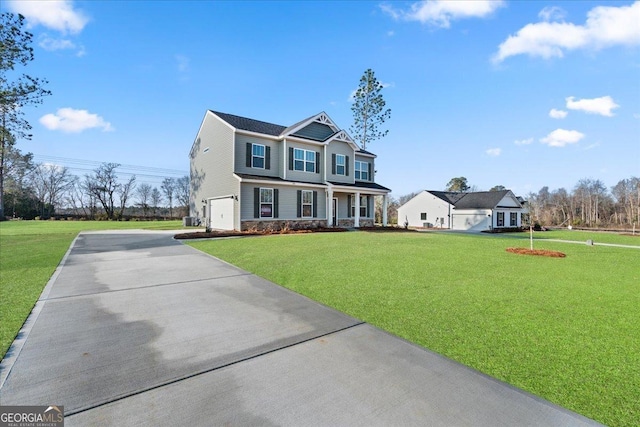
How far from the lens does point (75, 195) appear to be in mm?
46781

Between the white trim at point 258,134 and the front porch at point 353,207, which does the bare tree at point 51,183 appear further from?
the front porch at point 353,207

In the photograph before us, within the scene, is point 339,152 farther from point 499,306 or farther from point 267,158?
point 499,306

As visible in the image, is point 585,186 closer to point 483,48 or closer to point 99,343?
point 483,48

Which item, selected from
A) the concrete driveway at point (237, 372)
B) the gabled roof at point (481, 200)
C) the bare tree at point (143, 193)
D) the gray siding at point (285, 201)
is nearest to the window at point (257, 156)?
the gray siding at point (285, 201)

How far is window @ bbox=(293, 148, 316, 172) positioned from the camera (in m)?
18.2

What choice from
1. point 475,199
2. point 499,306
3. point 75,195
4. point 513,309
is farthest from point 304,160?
point 75,195

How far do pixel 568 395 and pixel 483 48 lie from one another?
625 inches

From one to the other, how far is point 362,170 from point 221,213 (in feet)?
40.2

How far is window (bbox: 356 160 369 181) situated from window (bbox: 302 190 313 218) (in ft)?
19.8

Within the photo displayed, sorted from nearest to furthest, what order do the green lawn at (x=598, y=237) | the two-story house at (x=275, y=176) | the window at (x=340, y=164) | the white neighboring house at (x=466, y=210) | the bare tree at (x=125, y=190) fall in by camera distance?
the green lawn at (x=598, y=237)
the two-story house at (x=275, y=176)
the window at (x=340, y=164)
the white neighboring house at (x=466, y=210)
the bare tree at (x=125, y=190)

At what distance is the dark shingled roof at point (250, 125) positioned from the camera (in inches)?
672

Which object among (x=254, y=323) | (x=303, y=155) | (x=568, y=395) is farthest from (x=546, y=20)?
(x=254, y=323)

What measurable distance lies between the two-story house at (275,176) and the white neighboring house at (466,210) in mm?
12759

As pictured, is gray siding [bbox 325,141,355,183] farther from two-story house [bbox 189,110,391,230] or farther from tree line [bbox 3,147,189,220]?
tree line [bbox 3,147,189,220]
